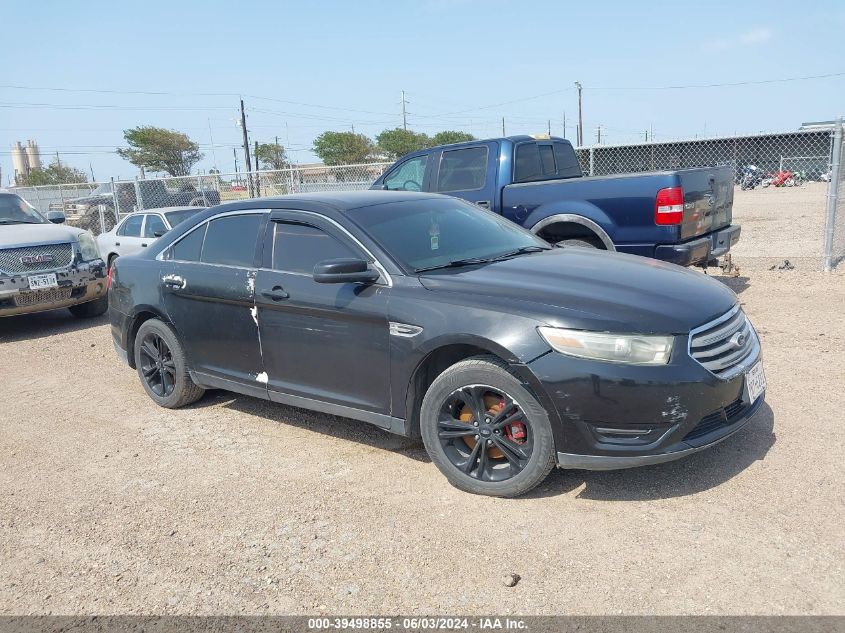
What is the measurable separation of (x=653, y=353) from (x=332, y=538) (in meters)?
1.78

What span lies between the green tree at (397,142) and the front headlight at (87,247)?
55.3 meters

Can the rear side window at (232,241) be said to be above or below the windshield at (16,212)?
below

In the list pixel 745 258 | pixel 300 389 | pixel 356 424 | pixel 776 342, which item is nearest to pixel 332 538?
pixel 300 389

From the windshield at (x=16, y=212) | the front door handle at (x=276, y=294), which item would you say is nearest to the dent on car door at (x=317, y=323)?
the front door handle at (x=276, y=294)

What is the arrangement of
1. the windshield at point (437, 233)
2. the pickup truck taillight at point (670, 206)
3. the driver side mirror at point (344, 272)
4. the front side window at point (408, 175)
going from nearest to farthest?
the driver side mirror at point (344, 272) < the windshield at point (437, 233) < the pickup truck taillight at point (670, 206) < the front side window at point (408, 175)

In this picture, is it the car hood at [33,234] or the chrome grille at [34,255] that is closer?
the chrome grille at [34,255]

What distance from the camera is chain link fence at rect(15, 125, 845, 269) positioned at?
34.7 ft

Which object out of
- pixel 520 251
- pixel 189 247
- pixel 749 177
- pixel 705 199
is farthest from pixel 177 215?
pixel 749 177

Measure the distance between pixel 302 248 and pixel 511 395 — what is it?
5.76ft

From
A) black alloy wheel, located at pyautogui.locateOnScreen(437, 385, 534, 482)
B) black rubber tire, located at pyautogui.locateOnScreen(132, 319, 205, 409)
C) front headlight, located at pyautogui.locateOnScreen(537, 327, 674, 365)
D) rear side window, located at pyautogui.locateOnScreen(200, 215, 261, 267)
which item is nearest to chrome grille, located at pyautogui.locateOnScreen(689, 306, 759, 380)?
front headlight, located at pyautogui.locateOnScreen(537, 327, 674, 365)

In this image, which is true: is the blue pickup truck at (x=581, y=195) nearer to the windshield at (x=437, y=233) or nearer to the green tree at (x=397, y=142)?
the windshield at (x=437, y=233)

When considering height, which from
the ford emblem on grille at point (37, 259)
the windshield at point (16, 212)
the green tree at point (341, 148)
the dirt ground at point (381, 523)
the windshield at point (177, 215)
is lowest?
the dirt ground at point (381, 523)

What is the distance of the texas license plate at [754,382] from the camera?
11.7 ft

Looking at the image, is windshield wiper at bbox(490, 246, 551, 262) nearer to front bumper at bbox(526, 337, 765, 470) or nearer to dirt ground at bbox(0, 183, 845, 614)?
front bumper at bbox(526, 337, 765, 470)
